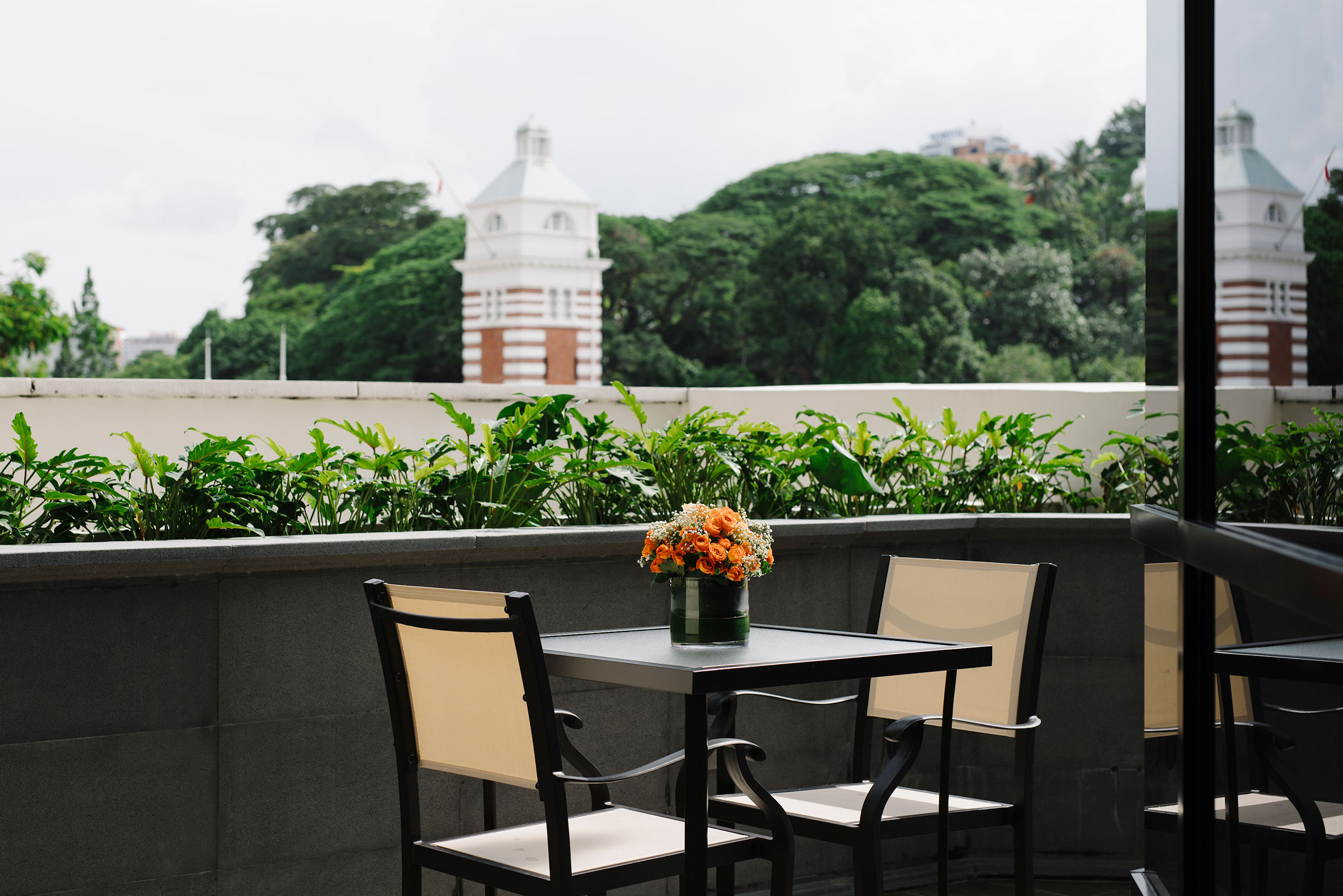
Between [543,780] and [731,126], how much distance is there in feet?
216

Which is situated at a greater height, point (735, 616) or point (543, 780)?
point (735, 616)

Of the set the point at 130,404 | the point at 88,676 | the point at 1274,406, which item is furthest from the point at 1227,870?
the point at 130,404

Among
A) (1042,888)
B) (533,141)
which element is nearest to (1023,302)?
(533,141)

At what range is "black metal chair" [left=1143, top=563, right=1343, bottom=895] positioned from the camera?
145cm

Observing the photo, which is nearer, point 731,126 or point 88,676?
point 88,676

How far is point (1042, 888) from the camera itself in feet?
14.1

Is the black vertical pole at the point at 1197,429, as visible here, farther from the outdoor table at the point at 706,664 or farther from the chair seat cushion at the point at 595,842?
the chair seat cushion at the point at 595,842

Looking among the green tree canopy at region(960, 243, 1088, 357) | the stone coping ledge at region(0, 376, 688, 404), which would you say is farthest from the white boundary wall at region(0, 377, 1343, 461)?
the green tree canopy at region(960, 243, 1088, 357)

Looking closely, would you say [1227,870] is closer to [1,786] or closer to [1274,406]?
[1274,406]

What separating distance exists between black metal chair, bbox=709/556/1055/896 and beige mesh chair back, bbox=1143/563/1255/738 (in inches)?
21.6

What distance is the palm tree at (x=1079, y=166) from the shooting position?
6744 centimetres

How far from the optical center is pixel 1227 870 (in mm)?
1921

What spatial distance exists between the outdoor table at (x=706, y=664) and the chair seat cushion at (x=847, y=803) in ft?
0.66

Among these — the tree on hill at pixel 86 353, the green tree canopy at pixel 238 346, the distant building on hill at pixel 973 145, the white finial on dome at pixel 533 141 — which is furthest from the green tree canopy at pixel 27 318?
the distant building on hill at pixel 973 145
